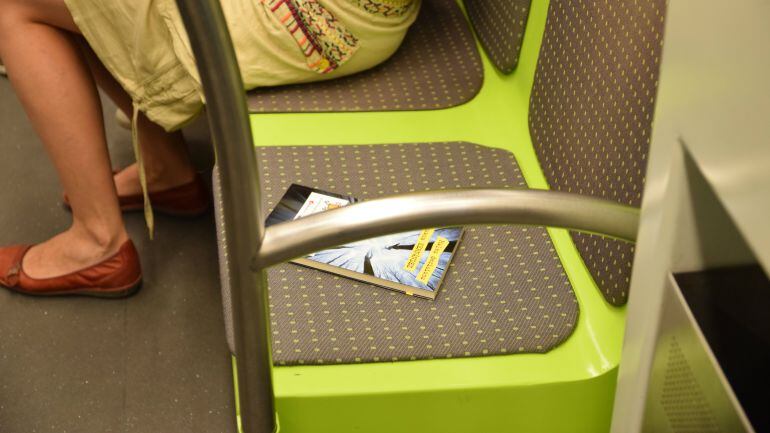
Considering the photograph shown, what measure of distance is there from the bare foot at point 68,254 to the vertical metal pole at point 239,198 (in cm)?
86

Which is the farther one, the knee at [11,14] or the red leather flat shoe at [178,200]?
the red leather flat shoe at [178,200]

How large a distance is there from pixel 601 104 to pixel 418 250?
0.30 metres

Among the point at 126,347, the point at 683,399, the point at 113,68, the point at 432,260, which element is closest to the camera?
the point at 683,399

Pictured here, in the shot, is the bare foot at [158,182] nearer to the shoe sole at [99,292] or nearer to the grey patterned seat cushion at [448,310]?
the shoe sole at [99,292]

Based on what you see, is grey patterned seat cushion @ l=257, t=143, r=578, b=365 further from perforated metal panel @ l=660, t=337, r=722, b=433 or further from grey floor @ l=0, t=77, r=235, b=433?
grey floor @ l=0, t=77, r=235, b=433

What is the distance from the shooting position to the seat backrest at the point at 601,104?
3.23ft

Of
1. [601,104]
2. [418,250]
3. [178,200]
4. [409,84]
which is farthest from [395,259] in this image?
[178,200]

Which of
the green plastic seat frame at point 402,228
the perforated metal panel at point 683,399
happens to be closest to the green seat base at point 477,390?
the green plastic seat frame at point 402,228

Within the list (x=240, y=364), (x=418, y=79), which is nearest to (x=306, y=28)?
(x=418, y=79)

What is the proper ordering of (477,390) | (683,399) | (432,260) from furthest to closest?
(432,260)
(477,390)
(683,399)

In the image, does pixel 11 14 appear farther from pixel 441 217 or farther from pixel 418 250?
pixel 441 217

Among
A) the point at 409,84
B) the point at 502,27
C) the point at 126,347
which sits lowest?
the point at 126,347

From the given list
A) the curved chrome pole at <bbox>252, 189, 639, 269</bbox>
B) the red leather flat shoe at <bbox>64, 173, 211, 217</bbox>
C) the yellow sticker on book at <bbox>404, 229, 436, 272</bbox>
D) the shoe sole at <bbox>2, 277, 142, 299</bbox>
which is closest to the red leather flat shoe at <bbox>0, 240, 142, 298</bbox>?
the shoe sole at <bbox>2, 277, 142, 299</bbox>

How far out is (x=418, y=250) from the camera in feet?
3.74
